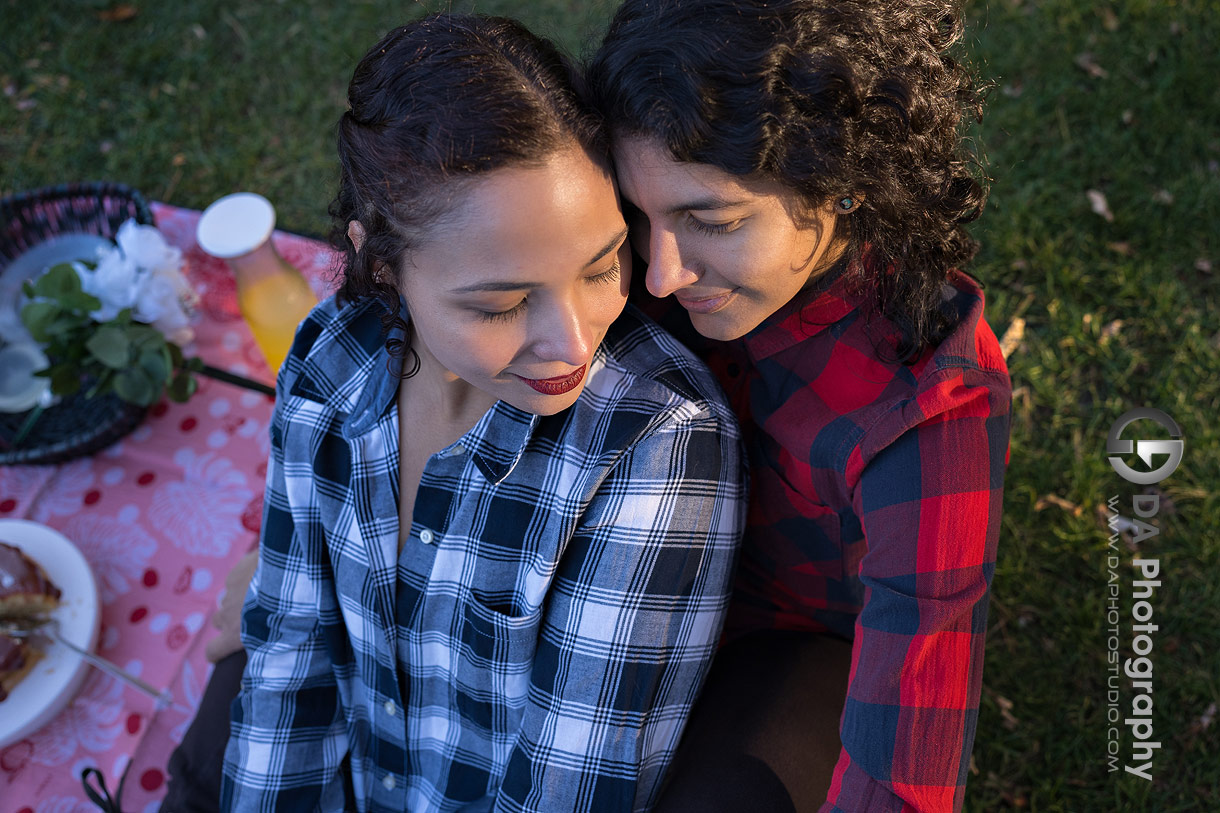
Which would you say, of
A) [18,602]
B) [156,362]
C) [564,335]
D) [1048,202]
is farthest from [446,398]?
[1048,202]

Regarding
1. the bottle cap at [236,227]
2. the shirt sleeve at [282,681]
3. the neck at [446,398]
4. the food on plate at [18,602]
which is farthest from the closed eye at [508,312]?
the food on plate at [18,602]

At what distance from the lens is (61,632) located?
2508mm

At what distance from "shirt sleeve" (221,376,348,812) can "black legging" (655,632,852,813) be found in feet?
2.87

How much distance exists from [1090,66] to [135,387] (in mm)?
3966

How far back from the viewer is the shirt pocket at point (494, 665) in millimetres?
1816

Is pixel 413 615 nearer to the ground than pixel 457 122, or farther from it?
nearer to the ground

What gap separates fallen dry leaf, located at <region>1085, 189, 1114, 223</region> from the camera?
11.4 feet

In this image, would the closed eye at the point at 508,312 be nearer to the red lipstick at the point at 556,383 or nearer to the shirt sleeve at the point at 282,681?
the red lipstick at the point at 556,383

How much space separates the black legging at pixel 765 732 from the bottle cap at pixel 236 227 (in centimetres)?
174

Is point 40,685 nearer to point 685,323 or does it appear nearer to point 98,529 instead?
point 98,529

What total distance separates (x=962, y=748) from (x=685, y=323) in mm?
1048

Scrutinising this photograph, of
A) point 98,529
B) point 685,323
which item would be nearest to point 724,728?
point 685,323

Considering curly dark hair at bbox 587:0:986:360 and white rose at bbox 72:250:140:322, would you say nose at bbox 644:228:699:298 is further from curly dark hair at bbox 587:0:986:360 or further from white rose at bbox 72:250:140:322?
white rose at bbox 72:250:140:322

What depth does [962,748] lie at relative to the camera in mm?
1643
